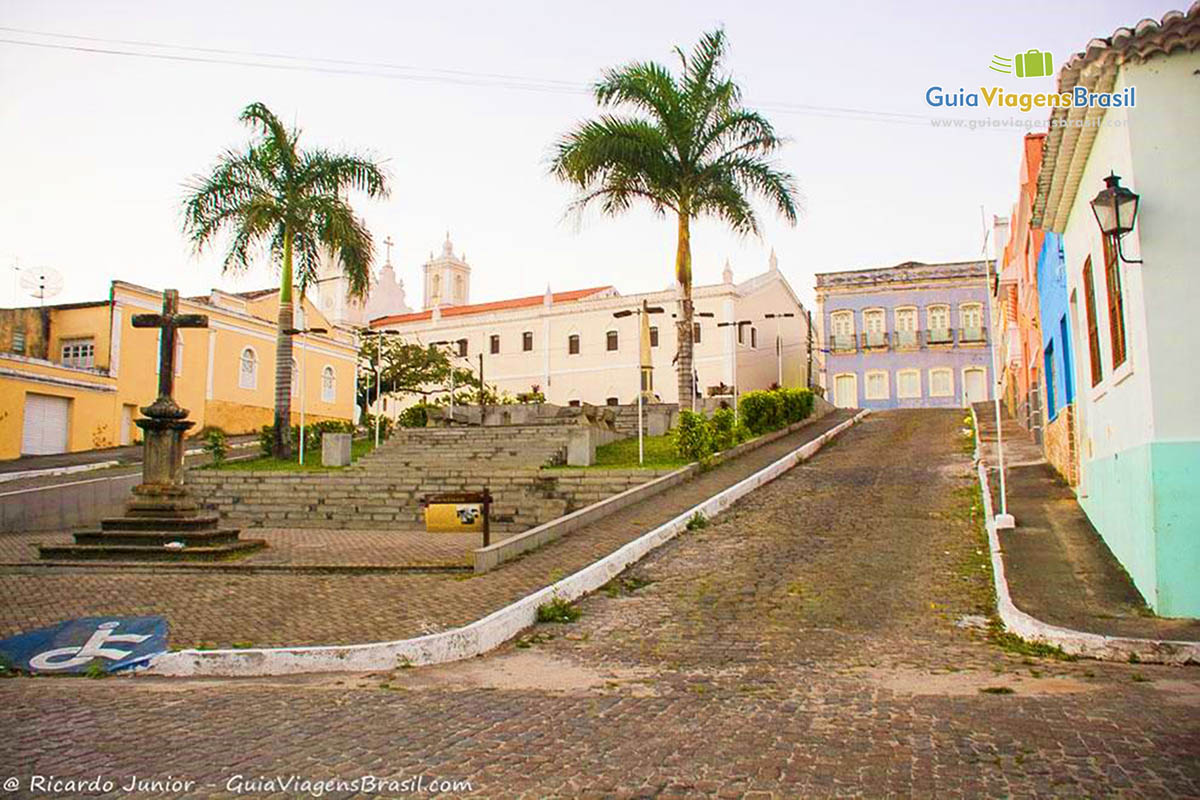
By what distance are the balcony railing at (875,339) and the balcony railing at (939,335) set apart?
6.56 feet

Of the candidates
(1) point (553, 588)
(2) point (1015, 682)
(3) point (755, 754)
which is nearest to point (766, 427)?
(1) point (553, 588)

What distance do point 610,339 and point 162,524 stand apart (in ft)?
128

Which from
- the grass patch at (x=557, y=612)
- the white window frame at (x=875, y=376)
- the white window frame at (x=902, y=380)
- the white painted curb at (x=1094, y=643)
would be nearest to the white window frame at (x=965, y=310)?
the white window frame at (x=902, y=380)

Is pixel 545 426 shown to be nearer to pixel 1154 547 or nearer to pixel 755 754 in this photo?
pixel 1154 547

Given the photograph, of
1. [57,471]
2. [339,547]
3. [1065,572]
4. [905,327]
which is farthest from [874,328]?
[1065,572]

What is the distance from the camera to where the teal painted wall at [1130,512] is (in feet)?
24.0

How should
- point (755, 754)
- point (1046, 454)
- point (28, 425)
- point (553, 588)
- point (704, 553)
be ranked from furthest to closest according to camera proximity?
point (28, 425) < point (1046, 454) < point (704, 553) < point (553, 588) < point (755, 754)

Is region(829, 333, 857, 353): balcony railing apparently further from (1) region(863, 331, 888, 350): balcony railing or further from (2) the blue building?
(2) the blue building

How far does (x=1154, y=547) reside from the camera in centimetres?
722

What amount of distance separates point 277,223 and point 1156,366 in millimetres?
18929

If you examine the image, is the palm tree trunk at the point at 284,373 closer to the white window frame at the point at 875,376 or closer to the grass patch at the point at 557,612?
the grass patch at the point at 557,612

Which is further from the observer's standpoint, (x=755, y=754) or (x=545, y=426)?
(x=545, y=426)

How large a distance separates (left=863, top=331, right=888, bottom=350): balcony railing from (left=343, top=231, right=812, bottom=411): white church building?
3734 millimetres

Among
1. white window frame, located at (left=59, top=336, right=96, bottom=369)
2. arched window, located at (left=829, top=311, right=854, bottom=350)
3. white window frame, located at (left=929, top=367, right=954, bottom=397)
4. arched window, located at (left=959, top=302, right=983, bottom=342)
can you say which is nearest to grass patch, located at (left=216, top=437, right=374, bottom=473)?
white window frame, located at (left=59, top=336, right=96, bottom=369)
